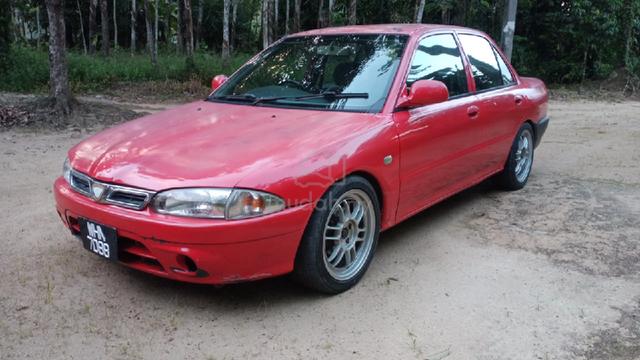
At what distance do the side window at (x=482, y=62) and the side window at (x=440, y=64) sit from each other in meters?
0.21

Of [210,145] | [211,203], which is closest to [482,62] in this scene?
[210,145]

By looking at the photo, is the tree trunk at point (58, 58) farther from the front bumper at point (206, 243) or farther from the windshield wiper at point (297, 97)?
the front bumper at point (206, 243)

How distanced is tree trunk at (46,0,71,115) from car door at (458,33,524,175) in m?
6.64

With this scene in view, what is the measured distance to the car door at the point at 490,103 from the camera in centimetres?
472

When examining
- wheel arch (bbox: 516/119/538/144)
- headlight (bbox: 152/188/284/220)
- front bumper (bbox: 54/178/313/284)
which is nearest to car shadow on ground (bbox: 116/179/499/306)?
front bumper (bbox: 54/178/313/284)

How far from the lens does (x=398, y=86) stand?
151 inches

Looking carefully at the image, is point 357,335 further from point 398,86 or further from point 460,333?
point 398,86

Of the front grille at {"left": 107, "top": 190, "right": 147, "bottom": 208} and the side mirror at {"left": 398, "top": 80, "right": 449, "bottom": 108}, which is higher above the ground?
the side mirror at {"left": 398, "top": 80, "right": 449, "bottom": 108}

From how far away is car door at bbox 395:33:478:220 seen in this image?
3818 mm

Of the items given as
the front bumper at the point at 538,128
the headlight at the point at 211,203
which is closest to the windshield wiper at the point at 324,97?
the headlight at the point at 211,203

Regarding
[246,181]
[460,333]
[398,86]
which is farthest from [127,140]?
[460,333]

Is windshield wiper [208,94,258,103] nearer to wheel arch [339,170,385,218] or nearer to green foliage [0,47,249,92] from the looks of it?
wheel arch [339,170,385,218]

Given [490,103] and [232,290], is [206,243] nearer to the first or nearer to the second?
[232,290]

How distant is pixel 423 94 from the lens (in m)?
3.68
